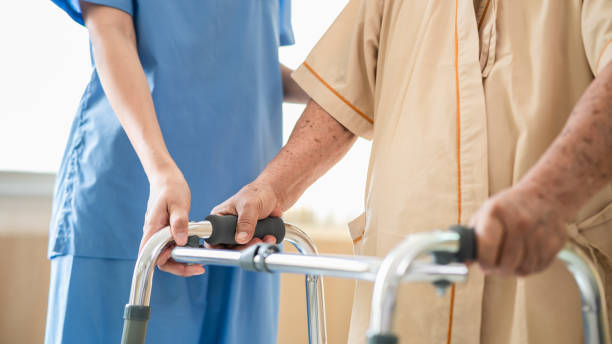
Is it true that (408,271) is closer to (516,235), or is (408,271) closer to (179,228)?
(516,235)

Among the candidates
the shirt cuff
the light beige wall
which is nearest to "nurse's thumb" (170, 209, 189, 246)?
the shirt cuff

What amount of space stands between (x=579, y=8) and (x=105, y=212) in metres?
0.85

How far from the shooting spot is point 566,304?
2.70ft

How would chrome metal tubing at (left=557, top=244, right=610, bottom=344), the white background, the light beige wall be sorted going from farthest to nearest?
the white background < the light beige wall < chrome metal tubing at (left=557, top=244, right=610, bottom=344)

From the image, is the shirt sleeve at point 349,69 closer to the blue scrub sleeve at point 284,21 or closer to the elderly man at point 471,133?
the elderly man at point 471,133

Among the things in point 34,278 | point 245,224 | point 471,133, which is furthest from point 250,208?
point 34,278

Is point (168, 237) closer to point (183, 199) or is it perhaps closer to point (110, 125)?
A: point (183, 199)

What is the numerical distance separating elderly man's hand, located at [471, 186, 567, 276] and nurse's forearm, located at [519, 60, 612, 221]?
0.13ft

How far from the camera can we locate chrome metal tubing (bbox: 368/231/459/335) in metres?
0.48

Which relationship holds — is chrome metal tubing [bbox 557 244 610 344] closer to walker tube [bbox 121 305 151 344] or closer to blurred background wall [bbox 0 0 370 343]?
walker tube [bbox 121 305 151 344]

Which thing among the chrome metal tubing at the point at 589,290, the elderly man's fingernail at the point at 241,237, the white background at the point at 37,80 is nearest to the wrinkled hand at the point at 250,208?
the elderly man's fingernail at the point at 241,237

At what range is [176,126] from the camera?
3.54 feet

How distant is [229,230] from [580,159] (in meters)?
0.50

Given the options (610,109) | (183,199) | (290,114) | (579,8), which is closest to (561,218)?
(610,109)
